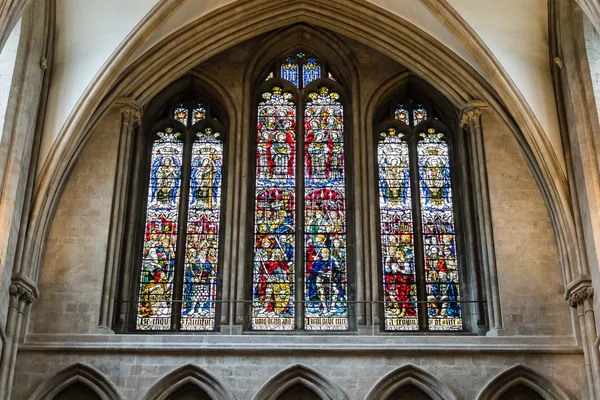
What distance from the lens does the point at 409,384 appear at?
1502 cm

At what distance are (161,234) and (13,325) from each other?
3.18 meters

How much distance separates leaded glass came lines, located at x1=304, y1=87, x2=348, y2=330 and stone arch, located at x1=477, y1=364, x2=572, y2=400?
7.83 ft

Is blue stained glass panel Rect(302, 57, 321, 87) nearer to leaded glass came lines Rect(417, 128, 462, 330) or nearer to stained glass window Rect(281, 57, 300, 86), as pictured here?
stained glass window Rect(281, 57, 300, 86)

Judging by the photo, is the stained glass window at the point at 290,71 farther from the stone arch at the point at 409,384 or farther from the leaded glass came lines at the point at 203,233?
the stone arch at the point at 409,384

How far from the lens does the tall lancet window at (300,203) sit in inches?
642

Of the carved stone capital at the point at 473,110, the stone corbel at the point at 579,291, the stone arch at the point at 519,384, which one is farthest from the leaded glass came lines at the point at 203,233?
the stone corbel at the point at 579,291

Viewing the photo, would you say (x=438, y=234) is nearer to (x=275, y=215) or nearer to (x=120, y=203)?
(x=275, y=215)

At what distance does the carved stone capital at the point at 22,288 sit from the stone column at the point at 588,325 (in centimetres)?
738

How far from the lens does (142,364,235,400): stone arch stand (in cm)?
1485

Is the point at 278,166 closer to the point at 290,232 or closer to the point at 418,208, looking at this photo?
the point at 290,232

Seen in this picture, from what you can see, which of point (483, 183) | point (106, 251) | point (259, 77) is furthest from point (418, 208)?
point (106, 251)

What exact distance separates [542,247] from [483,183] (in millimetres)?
1394

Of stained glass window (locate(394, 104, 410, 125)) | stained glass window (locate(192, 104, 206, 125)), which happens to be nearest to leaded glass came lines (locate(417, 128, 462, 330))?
stained glass window (locate(394, 104, 410, 125))

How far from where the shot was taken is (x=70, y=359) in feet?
49.0
